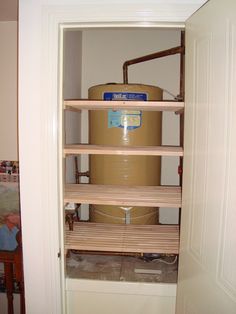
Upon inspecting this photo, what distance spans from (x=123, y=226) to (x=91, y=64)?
140 cm

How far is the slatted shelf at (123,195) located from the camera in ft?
4.09

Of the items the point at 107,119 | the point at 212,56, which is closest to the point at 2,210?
the point at 107,119

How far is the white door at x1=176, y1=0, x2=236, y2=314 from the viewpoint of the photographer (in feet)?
2.50

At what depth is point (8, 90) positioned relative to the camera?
1.73 m

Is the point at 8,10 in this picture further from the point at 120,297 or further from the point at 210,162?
the point at 120,297

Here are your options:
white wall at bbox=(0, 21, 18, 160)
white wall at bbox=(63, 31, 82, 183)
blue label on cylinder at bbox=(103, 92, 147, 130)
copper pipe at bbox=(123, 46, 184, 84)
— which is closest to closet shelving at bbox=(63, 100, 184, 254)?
blue label on cylinder at bbox=(103, 92, 147, 130)

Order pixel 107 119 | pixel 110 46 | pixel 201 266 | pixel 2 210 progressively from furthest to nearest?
pixel 110 46
pixel 2 210
pixel 107 119
pixel 201 266

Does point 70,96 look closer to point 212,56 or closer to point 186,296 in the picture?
point 212,56

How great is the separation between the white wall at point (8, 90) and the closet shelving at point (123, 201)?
0.66 m

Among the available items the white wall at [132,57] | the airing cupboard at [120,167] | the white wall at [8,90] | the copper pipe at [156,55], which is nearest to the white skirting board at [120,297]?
the airing cupboard at [120,167]

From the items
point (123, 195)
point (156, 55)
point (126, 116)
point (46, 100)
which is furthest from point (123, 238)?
point (156, 55)

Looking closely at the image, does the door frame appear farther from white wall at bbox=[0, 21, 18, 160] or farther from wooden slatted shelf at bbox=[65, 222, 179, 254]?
white wall at bbox=[0, 21, 18, 160]

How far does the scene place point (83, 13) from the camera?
1.06m

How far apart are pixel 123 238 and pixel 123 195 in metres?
0.27
